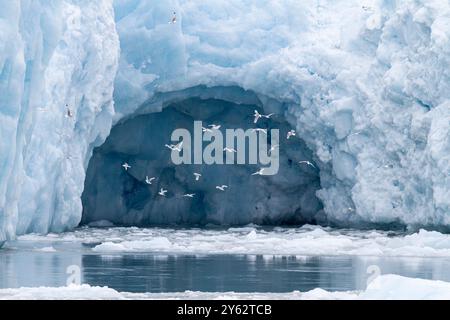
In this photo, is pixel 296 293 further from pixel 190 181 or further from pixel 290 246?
pixel 190 181

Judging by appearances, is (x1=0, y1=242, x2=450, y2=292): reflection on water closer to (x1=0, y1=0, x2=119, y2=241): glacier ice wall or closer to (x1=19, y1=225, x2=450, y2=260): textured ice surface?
(x1=19, y1=225, x2=450, y2=260): textured ice surface

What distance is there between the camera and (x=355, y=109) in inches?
1041

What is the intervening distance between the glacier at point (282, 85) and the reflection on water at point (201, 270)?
379 cm

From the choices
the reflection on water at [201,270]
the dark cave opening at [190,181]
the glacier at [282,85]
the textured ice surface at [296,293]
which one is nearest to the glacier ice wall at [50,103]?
the glacier at [282,85]

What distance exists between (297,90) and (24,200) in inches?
421

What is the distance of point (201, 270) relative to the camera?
14156 millimetres

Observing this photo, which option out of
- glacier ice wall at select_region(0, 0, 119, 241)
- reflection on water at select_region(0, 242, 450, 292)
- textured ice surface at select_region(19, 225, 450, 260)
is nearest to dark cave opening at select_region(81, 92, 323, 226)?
glacier ice wall at select_region(0, 0, 119, 241)

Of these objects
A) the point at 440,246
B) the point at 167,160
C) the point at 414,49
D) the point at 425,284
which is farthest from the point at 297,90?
the point at 425,284

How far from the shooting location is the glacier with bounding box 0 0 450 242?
71.5 feet

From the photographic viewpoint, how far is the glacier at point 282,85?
71.5 feet

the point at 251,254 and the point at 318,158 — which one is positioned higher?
the point at 318,158

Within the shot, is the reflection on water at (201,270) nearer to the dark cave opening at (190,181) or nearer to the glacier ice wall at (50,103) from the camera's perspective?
the glacier ice wall at (50,103)

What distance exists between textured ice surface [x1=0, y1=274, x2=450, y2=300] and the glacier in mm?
8299

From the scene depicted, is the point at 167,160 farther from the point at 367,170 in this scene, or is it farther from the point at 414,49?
the point at 414,49
